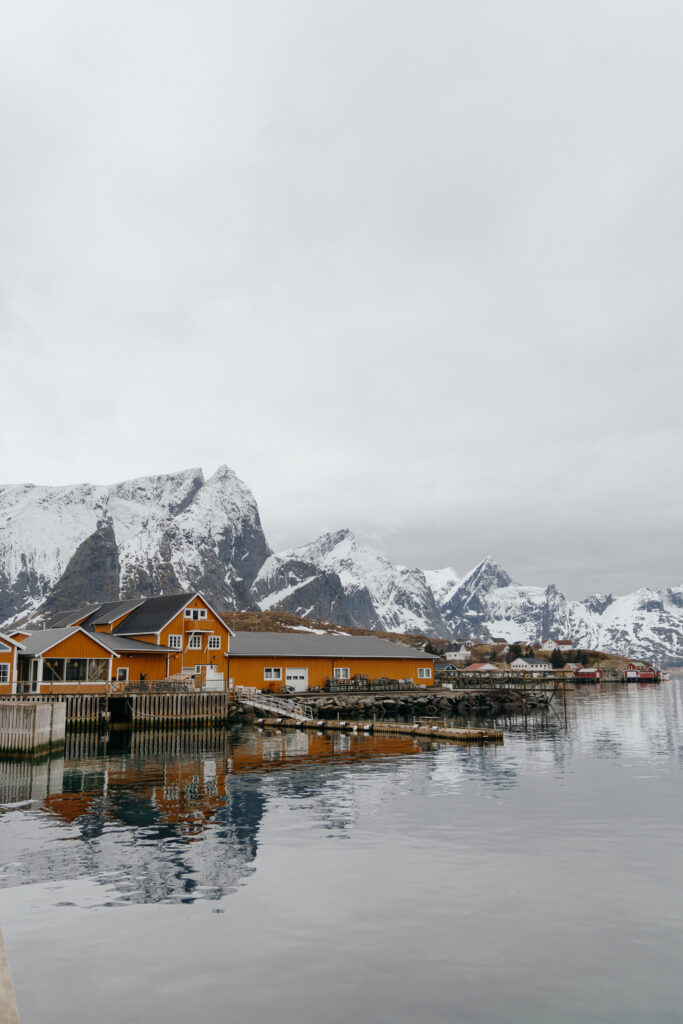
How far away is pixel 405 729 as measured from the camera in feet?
193

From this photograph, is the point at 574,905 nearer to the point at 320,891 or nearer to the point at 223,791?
the point at 320,891

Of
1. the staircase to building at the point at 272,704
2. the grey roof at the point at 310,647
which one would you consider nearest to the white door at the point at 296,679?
the grey roof at the point at 310,647

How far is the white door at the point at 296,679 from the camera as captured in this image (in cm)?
8247

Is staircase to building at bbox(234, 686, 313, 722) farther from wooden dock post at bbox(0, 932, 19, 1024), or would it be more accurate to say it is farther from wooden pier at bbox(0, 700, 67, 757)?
wooden dock post at bbox(0, 932, 19, 1024)

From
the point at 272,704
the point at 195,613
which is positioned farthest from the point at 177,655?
the point at 272,704

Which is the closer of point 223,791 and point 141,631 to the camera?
point 223,791

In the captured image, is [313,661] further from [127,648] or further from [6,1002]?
[6,1002]

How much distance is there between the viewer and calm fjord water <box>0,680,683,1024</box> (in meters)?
13.0

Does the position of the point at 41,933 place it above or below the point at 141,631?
below

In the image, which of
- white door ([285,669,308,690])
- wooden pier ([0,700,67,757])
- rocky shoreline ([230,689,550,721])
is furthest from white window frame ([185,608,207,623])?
wooden pier ([0,700,67,757])

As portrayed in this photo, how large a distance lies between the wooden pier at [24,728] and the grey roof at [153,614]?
1194 inches

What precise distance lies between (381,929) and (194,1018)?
5091 mm

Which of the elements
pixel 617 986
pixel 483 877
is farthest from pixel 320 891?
pixel 617 986

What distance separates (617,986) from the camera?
13.4m
